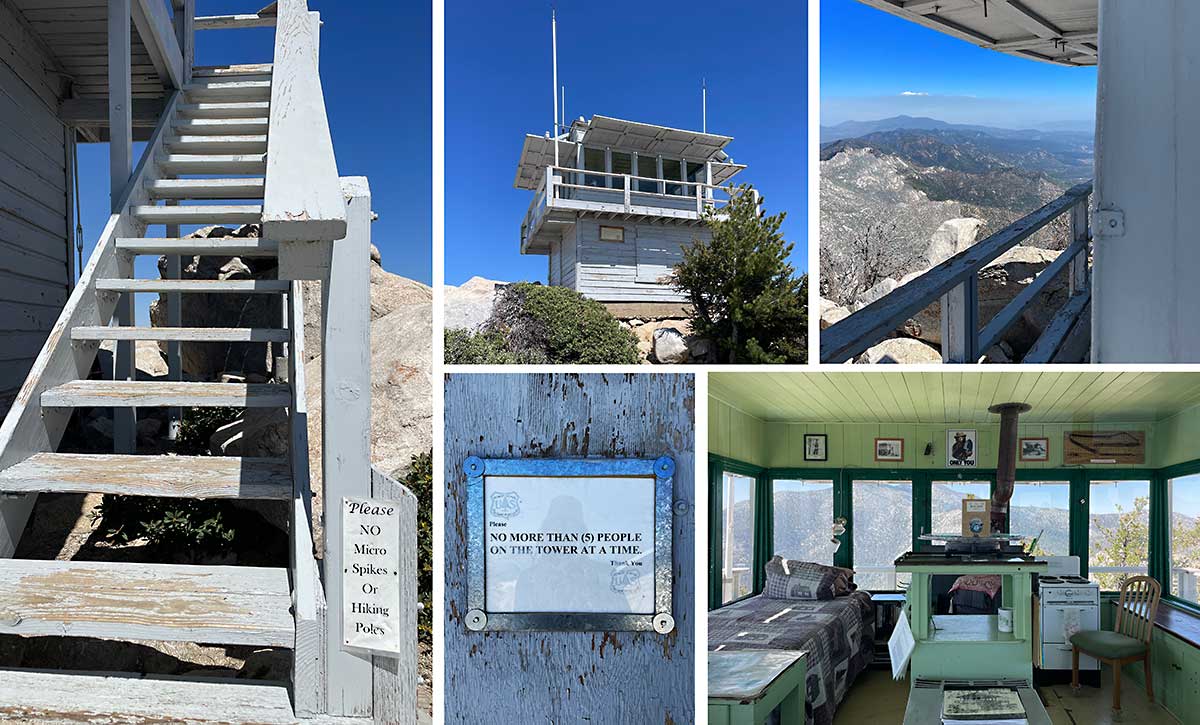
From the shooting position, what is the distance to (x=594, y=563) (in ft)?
5.52

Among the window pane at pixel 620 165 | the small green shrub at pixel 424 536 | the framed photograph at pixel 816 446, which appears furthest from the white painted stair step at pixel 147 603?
the framed photograph at pixel 816 446

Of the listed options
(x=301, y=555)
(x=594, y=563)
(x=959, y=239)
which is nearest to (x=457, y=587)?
(x=594, y=563)

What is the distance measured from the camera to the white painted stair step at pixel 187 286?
307 centimetres

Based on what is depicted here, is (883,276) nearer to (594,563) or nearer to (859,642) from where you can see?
(594,563)

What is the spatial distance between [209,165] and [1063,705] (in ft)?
17.1

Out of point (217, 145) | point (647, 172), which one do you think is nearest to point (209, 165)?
point (217, 145)

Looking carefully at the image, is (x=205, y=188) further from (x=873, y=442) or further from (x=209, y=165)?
(x=873, y=442)

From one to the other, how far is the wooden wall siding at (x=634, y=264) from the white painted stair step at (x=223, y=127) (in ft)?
8.15

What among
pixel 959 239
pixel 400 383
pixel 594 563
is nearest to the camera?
pixel 594 563

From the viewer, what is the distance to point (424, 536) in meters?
3.37

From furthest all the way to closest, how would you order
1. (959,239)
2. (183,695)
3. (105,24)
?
(105,24)
(959,239)
(183,695)

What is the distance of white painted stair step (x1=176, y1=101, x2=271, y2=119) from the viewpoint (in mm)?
4398

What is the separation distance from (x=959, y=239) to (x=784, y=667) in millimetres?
1999

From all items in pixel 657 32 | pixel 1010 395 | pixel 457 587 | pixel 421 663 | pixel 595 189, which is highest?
pixel 657 32
